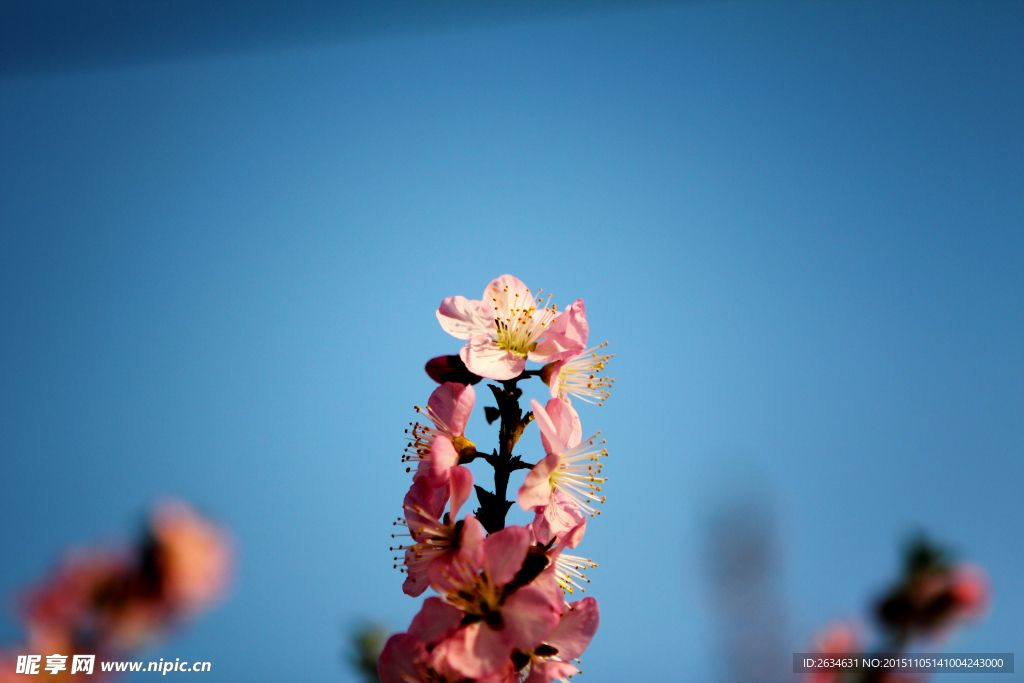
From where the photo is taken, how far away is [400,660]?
3.40 feet

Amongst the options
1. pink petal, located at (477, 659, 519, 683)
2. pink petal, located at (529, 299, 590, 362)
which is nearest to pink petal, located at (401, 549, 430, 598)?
pink petal, located at (477, 659, 519, 683)

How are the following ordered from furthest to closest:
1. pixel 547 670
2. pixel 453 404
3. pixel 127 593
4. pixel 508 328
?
pixel 127 593
pixel 508 328
pixel 453 404
pixel 547 670

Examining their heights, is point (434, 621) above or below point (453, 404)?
below

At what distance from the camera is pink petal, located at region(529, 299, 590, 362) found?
1.26m

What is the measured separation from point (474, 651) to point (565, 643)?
0.20m

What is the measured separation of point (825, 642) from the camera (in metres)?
3.50

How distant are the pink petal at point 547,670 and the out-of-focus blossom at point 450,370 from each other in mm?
537

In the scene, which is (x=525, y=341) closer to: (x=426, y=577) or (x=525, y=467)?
(x=525, y=467)

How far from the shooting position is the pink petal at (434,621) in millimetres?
1025

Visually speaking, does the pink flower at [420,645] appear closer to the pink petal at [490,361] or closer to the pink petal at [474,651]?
the pink petal at [474,651]

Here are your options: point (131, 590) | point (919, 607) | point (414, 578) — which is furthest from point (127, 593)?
point (919, 607)

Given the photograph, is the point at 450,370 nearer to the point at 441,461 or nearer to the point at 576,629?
the point at 441,461

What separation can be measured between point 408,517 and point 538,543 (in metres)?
0.25

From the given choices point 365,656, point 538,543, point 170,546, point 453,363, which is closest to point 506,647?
point 538,543
